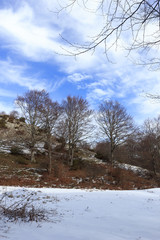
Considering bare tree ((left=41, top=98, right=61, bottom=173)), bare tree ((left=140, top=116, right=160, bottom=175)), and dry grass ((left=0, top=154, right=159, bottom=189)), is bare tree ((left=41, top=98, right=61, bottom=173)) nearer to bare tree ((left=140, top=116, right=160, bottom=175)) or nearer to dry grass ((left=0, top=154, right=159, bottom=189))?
dry grass ((left=0, top=154, right=159, bottom=189))

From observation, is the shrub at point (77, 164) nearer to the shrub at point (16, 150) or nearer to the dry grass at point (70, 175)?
the dry grass at point (70, 175)

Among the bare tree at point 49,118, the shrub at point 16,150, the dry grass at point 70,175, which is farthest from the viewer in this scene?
the shrub at point 16,150

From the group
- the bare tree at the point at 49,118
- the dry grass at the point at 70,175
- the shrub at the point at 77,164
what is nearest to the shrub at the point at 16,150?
the dry grass at the point at 70,175

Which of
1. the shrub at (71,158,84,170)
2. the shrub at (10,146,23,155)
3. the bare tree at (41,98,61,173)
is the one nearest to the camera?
the bare tree at (41,98,61,173)

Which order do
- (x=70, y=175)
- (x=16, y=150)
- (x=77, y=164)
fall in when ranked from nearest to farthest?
(x=70, y=175) < (x=77, y=164) < (x=16, y=150)

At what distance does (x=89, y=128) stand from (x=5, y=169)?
1111 centimetres

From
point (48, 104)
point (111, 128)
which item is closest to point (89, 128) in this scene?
point (111, 128)

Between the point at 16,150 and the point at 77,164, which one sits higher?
the point at 16,150

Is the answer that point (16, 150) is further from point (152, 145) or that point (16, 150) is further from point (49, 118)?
point (152, 145)

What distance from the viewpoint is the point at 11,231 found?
9.23 feet

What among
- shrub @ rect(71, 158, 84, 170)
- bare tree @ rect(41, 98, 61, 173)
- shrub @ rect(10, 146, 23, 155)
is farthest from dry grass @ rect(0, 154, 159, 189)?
bare tree @ rect(41, 98, 61, 173)

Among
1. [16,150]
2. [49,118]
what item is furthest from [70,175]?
[16,150]

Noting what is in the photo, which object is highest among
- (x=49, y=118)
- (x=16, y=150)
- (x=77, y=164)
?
(x=49, y=118)

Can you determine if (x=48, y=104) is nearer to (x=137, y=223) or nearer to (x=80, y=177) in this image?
(x=80, y=177)
